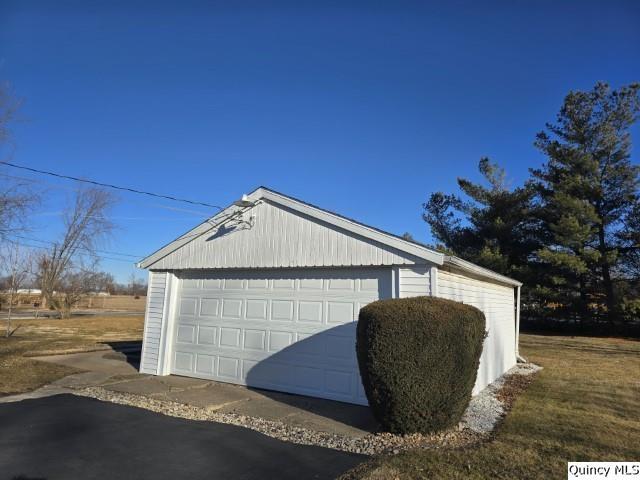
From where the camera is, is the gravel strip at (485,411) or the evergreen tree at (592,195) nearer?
the gravel strip at (485,411)

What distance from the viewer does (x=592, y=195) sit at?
24.7m

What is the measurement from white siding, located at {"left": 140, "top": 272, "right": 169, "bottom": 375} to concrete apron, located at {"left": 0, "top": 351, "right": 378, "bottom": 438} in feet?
1.15

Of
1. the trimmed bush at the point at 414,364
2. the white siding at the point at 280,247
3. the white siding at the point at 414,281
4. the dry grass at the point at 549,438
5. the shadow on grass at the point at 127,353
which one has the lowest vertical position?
the shadow on grass at the point at 127,353

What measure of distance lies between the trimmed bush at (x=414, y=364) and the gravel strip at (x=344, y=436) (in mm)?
203

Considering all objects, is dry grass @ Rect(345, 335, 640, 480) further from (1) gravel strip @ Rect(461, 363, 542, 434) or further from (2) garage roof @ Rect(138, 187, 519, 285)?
Result: (2) garage roof @ Rect(138, 187, 519, 285)

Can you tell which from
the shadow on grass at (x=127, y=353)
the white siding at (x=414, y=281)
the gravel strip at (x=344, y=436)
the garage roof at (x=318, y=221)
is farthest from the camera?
the shadow on grass at (x=127, y=353)

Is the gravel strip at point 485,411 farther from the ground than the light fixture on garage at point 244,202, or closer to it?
closer to it

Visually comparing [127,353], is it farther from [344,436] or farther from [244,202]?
[344,436]

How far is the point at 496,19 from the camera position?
373 inches

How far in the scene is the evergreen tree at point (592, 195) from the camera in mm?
23984

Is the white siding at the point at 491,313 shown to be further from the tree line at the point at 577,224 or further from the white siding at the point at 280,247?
the tree line at the point at 577,224

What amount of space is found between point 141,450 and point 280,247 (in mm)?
4462

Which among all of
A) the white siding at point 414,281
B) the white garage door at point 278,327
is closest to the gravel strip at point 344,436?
the white garage door at point 278,327

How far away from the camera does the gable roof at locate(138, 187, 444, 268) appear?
22.1ft
